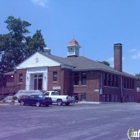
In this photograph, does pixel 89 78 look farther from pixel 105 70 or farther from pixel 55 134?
pixel 55 134

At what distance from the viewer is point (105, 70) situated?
148ft

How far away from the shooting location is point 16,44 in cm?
6375

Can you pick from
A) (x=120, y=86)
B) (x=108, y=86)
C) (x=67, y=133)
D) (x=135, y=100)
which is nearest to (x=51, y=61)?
(x=108, y=86)

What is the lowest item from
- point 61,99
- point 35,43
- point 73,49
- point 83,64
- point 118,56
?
point 61,99

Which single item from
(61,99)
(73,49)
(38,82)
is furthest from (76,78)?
(73,49)

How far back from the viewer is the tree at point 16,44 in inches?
2494

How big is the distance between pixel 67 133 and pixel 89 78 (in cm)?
3401

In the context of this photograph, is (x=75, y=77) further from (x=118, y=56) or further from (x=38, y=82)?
(x=118, y=56)

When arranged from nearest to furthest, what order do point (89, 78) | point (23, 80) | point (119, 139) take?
point (119, 139) < point (89, 78) < point (23, 80)

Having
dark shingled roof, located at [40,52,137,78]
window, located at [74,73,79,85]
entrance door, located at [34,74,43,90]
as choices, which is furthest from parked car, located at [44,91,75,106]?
entrance door, located at [34,74,43,90]

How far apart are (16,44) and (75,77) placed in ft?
73.8

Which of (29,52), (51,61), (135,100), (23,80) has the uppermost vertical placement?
(29,52)

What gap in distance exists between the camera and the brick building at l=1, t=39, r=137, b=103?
1756 inches

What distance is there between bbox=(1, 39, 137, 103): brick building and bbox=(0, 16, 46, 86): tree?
12389 mm
